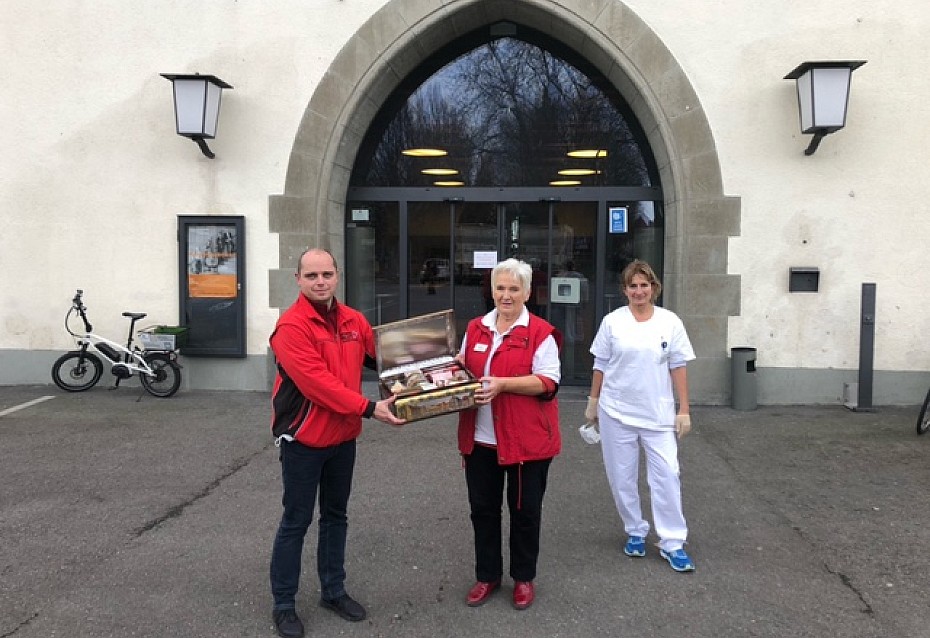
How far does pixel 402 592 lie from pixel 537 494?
900mm

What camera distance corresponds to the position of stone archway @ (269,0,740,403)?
24.6 ft

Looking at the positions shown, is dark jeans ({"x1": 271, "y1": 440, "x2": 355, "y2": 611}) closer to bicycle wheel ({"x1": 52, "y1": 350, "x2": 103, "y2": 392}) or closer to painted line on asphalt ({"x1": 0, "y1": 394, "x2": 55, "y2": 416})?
painted line on asphalt ({"x1": 0, "y1": 394, "x2": 55, "y2": 416})

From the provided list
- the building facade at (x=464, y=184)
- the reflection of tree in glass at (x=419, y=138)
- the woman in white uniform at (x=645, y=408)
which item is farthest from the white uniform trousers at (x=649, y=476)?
the reflection of tree in glass at (x=419, y=138)

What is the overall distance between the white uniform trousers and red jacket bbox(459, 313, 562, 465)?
76 cm

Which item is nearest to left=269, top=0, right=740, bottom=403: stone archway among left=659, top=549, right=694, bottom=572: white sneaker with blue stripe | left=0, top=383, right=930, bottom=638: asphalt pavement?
left=0, top=383, right=930, bottom=638: asphalt pavement

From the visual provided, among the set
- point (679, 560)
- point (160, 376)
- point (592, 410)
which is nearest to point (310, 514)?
point (592, 410)

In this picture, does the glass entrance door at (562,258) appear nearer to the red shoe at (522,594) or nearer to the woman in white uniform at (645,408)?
the woman in white uniform at (645,408)

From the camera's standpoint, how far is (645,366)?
12.1 ft

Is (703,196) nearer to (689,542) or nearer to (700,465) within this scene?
(700,465)

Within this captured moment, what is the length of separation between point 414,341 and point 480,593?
1279mm

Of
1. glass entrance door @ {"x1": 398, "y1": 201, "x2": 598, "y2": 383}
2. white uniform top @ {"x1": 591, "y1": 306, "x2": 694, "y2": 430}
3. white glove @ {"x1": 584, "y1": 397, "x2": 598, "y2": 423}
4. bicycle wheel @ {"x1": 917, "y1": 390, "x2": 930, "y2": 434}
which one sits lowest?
bicycle wheel @ {"x1": 917, "y1": 390, "x2": 930, "y2": 434}

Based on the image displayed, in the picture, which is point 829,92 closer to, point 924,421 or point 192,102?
point 924,421

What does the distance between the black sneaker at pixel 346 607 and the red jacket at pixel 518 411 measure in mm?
904

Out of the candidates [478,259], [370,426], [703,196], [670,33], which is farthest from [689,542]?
[670,33]
